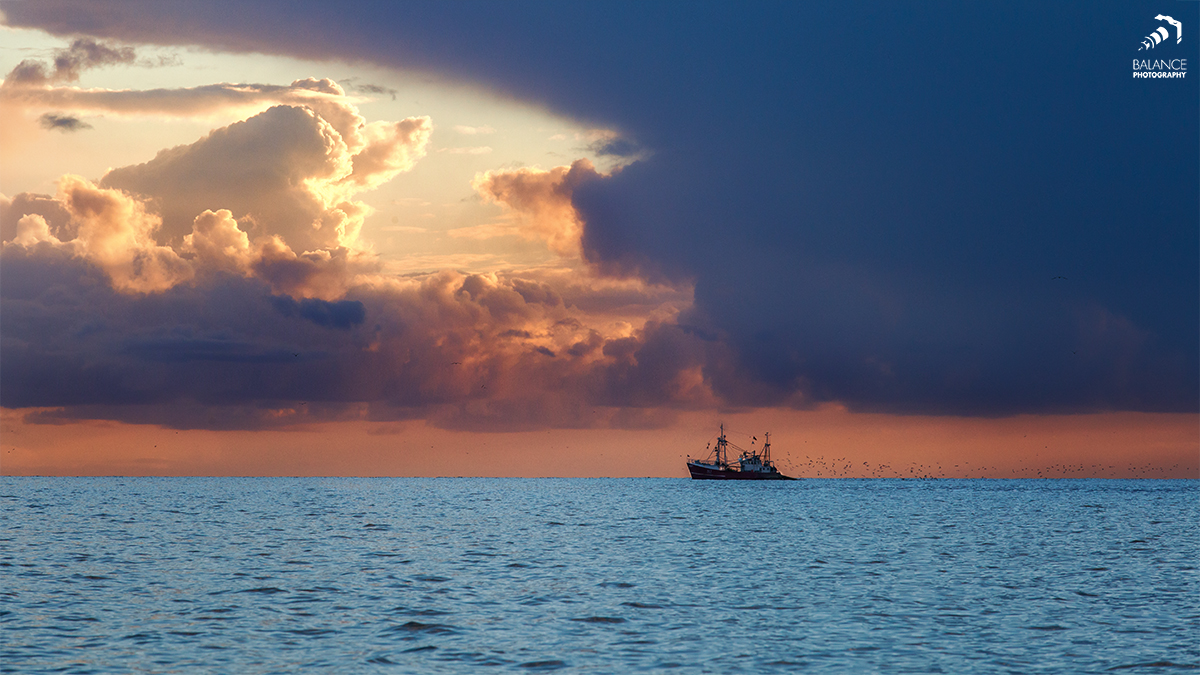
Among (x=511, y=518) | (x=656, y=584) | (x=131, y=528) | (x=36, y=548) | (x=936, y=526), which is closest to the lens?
(x=656, y=584)

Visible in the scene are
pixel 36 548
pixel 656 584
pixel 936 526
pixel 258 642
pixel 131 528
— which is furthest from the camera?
pixel 936 526

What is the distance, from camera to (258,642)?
3534cm

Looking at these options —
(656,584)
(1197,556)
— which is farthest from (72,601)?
(1197,556)

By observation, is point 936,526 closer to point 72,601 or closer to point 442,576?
point 442,576

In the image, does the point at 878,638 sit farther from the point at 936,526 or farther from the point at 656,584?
the point at 936,526

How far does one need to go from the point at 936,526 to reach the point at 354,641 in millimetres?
85980

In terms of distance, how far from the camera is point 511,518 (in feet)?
402

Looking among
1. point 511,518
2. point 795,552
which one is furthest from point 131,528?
point 795,552

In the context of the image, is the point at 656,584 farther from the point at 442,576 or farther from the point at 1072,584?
the point at 1072,584

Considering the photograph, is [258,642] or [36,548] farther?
[36,548]

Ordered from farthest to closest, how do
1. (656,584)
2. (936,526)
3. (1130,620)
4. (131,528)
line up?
(936,526)
(131,528)
(656,584)
(1130,620)

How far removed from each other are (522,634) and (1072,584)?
32261 millimetres

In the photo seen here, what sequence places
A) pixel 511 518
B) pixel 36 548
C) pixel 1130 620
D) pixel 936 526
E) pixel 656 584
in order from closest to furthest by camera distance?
pixel 1130 620
pixel 656 584
pixel 36 548
pixel 936 526
pixel 511 518

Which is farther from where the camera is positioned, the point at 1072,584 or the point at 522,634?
the point at 1072,584
